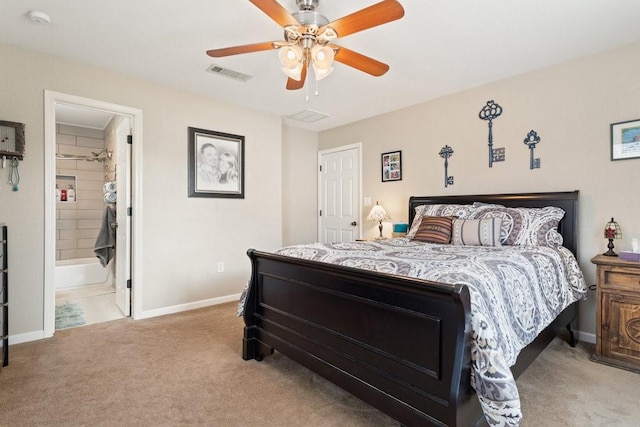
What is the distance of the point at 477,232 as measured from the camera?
2787 millimetres

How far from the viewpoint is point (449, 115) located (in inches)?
145

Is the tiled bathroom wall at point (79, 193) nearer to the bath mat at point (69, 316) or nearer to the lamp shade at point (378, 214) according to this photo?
the bath mat at point (69, 316)

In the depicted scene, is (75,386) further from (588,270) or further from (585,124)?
(585,124)

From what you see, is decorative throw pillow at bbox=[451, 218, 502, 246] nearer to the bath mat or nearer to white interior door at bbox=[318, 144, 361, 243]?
white interior door at bbox=[318, 144, 361, 243]

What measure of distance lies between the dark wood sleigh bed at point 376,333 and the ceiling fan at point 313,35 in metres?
1.27

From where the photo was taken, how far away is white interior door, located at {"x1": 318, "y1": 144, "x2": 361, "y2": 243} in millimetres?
4797

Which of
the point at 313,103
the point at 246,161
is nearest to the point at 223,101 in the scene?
the point at 246,161

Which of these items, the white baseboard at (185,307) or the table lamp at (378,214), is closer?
the white baseboard at (185,307)

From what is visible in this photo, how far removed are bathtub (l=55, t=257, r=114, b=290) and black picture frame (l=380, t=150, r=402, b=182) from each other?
13.1 ft

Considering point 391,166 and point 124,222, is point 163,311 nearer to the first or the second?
point 124,222

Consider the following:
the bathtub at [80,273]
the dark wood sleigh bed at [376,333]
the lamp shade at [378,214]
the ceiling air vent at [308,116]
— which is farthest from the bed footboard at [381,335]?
the bathtub at [80,273]

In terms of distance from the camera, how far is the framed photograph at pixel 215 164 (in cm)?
372

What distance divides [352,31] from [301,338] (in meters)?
1.86

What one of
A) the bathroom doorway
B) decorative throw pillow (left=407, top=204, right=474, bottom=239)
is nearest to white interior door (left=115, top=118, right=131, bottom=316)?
the bathroom doorway
